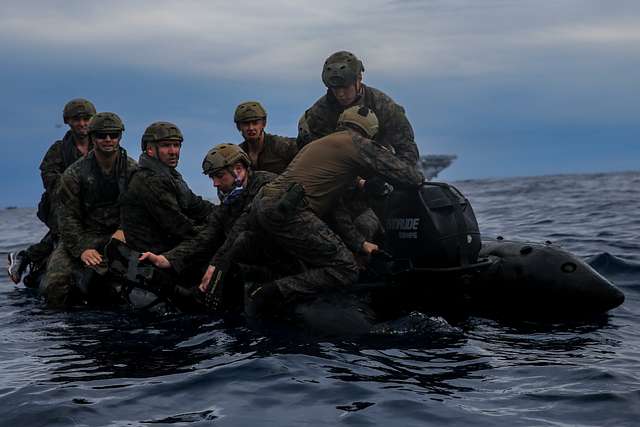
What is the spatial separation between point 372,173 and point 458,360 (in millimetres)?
2426

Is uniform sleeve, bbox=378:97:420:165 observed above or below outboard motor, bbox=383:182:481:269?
above

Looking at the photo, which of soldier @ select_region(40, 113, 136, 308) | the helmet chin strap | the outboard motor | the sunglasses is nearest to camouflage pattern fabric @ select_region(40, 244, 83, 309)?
soldier @ select_region(40, 113, 136, 308)

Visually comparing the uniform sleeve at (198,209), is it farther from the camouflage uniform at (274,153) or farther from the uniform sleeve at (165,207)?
the camouflage uniform at (274,153)

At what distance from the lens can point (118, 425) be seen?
227 inches

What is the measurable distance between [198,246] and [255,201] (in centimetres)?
160

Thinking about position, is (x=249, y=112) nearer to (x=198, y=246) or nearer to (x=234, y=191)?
(x=234, y=191)

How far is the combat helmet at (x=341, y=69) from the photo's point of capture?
972 cm

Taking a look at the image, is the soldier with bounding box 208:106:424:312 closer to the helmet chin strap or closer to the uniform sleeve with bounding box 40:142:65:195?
the helmet chin strap

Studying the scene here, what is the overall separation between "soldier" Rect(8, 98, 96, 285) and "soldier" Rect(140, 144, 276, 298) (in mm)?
4078

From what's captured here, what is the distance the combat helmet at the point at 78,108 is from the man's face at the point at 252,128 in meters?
3.67

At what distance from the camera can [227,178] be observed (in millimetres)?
9523

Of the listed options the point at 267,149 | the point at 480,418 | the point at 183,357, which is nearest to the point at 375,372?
the point at 480,418

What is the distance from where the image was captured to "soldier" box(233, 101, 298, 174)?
11.0m

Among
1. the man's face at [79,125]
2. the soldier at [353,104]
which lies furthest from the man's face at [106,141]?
the soldier at [353,104]
